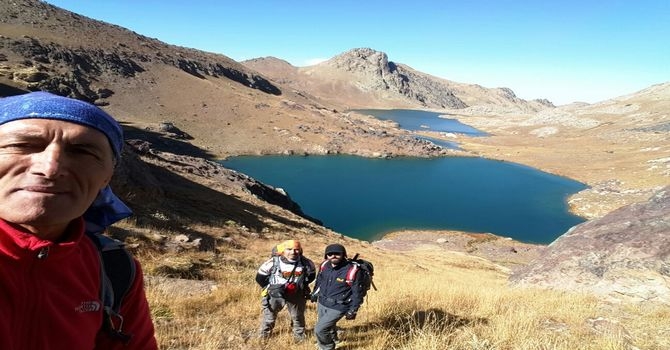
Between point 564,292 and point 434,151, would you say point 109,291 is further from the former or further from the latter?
point 434,151

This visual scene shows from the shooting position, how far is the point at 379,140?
10388 cm

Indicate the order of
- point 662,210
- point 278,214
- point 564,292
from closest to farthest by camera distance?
point 564,292
point 662,210
point 278,214

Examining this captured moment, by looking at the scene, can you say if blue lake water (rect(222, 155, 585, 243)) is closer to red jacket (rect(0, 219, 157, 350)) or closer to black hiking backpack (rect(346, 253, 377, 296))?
black hiking backpack (rect(346, 253, 377, 296))

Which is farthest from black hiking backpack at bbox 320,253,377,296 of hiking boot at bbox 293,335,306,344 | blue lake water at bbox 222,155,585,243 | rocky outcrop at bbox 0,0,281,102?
rocky outcrop at bbox 0,0,281,102

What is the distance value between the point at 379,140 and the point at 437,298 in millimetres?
95977

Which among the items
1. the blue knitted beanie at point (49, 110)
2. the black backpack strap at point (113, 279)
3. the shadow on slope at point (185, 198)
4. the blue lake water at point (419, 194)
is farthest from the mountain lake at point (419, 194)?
the blue knitted beanie at point (49, 110)

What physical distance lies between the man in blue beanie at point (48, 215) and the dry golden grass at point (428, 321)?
377cm

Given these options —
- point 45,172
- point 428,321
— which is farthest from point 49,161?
point 428,321

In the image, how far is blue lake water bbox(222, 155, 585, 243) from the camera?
174 ft

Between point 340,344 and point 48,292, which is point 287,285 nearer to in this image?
point 340,344

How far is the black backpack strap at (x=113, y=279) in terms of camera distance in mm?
2125

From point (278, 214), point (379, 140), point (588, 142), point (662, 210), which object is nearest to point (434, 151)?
point (379, 140)

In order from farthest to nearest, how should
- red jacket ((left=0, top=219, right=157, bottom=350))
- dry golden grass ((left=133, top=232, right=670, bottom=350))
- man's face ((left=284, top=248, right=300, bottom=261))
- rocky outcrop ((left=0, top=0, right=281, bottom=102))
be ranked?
rocky outcrop ((left=0, top=0, right=281, bottom=102)) → man's face ((left=284, top=248, right=300, bottom=261)) → dry golden grass ((left=133, top=232, right=670, bottom=350)) → red jacket ((left=0, top=219, right=157, bottom=350))

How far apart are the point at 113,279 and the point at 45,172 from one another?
78 centimetres
